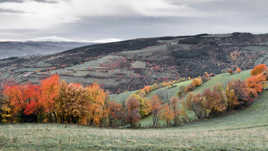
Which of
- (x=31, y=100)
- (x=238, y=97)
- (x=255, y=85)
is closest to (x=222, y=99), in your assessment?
(x=238, y=97)

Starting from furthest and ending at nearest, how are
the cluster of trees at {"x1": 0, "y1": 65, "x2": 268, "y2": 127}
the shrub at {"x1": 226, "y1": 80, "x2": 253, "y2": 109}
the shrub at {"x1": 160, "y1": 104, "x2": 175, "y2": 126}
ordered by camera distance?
1. the shrub at {"x1": 226, "y1": 80, "x2": 253, "y2": 109}
2. the shrub at {"x1": 160, "y1": 104, "x2": 175, "y2": 126}
3. the cluster of trees at {"x1": 0, "y1": 65, "x2": 268, "y2": 127}

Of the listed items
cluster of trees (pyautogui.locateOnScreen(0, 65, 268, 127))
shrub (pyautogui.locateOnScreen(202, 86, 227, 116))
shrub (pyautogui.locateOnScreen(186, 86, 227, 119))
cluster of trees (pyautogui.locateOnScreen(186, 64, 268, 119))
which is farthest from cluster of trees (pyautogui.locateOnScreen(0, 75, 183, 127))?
shrub (pyautogui.locateOnScreen(202, 86, 227, 116))

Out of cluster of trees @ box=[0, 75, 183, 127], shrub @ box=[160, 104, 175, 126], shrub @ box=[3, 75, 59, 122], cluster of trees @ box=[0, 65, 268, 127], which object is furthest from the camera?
shrub @ box=[160, 104, 175, 126]

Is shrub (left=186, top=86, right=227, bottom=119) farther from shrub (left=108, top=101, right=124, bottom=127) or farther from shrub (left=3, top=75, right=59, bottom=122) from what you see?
shrub (left=3, top=75, right=59, bottom=122)

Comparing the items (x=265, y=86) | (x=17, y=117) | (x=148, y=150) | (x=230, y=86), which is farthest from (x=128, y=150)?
(x=265, y=86)

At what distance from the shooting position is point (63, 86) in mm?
51375

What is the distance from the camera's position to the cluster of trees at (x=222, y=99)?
65312mm

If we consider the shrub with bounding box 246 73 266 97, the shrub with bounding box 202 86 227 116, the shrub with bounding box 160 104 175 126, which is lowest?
the shrub with bounding box 160 104 175 126

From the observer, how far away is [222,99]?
67.1 m

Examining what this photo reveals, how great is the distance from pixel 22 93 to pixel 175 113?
4007 centimetres

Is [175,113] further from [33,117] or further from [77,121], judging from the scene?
[33,117]

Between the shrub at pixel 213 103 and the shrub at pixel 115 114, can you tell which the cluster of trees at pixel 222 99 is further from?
the shrub at pixel 115 114

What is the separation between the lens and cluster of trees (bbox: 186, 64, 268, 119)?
6531 centimetres

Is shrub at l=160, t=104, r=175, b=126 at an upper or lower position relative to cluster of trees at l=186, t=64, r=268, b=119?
lower
